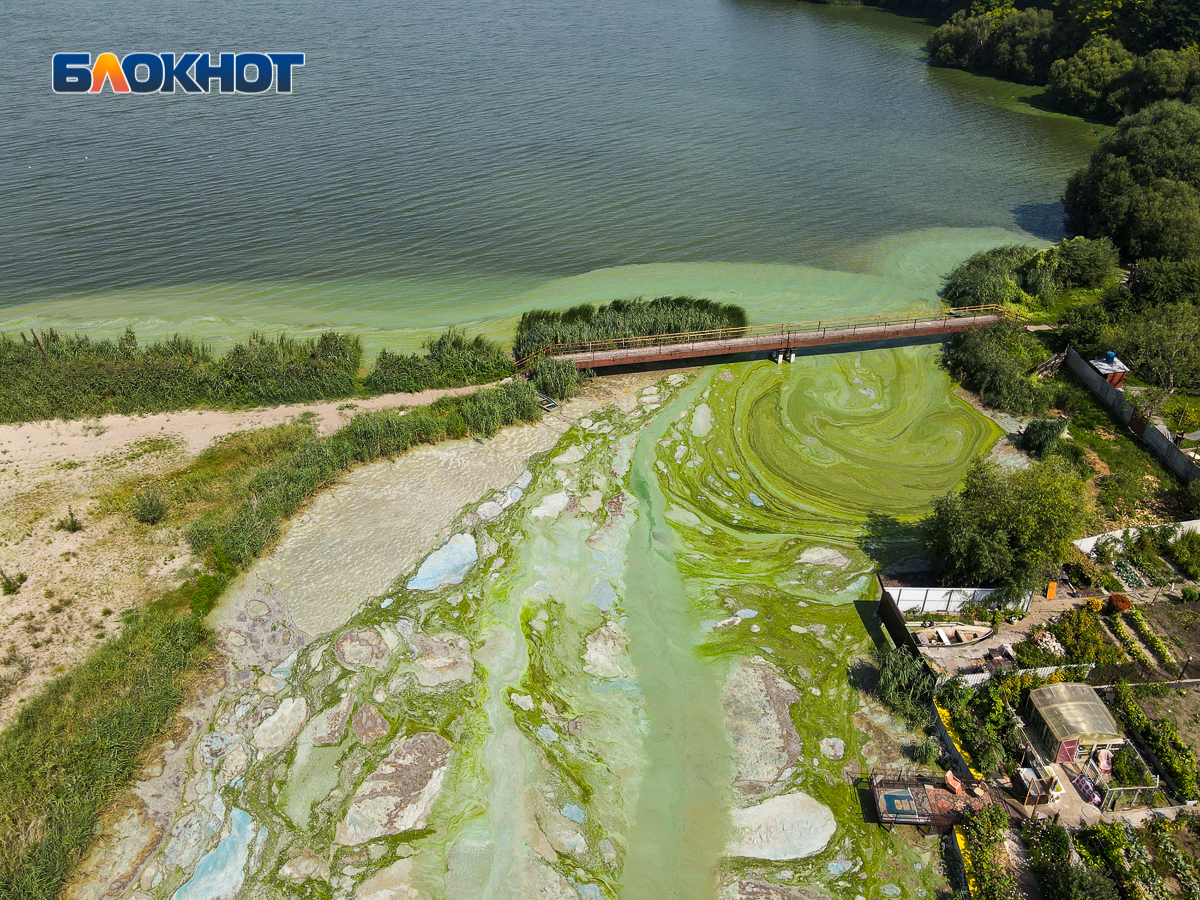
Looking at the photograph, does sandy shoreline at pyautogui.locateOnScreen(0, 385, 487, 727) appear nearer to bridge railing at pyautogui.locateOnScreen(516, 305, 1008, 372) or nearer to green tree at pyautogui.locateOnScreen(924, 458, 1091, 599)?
bridge railing at pyautogui.locateOnScreen(516, 305, 1008, 372)

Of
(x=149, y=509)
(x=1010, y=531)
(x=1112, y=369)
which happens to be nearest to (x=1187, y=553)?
(x=1010, y=531)

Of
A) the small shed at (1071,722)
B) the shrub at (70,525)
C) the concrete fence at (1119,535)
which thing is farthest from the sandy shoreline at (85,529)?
the concrete fence at (1119,535)

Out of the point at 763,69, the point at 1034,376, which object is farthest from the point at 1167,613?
the point at 763,69

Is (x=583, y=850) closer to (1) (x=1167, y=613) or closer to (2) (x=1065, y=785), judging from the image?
(2) (x=1065, y=785)

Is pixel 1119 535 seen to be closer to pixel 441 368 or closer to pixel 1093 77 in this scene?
pixel 441 368

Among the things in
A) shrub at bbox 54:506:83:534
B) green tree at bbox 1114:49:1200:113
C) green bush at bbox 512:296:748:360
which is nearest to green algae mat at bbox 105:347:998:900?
green bush at bbox 512:296:748:360

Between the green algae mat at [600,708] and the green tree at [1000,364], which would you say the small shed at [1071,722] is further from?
the green tree at [1000,364]
